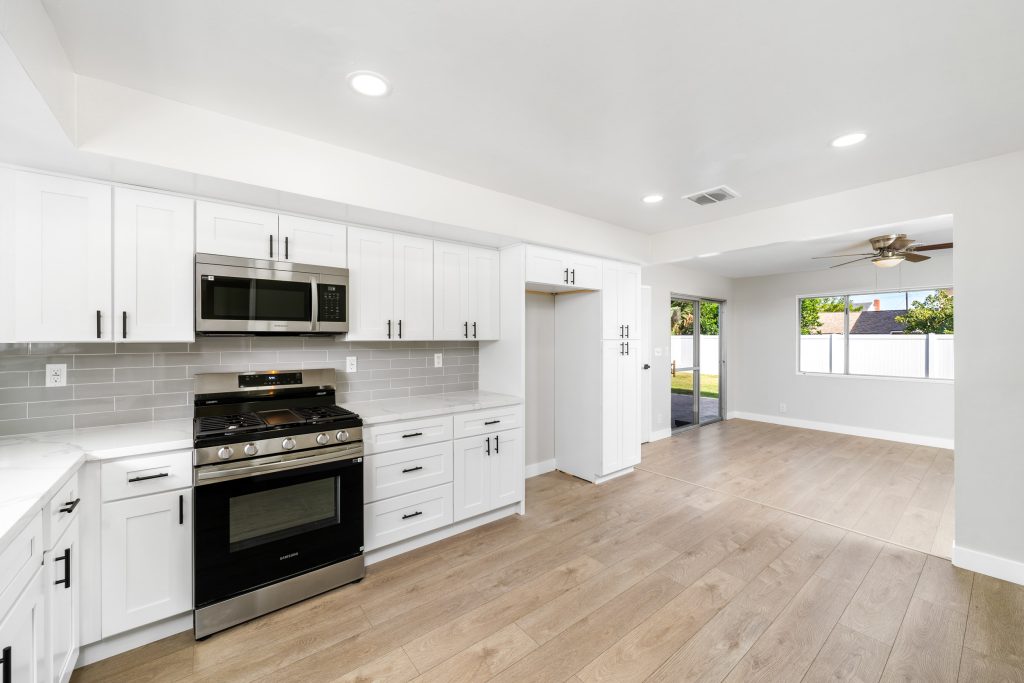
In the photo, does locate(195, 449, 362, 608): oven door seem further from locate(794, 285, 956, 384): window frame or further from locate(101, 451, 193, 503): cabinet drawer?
locate(794, 285, 956, 384): window frame

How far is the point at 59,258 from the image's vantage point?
2031 millimetres

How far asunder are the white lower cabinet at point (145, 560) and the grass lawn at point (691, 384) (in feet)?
19.9

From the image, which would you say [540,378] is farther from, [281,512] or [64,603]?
[64,603]

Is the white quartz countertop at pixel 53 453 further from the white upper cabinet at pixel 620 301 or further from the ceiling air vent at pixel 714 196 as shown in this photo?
the ceiling air vent at pixel 714 196

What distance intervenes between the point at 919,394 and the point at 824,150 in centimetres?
488

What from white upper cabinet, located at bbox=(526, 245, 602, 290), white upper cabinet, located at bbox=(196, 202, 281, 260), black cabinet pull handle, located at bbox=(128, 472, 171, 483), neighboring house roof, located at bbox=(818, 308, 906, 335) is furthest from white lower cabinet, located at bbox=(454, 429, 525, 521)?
neighboring house roof, located at bbox=(818, 308, 906, 335)

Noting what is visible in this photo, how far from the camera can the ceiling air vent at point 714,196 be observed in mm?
3338

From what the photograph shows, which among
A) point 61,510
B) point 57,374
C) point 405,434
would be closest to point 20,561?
point 61,510

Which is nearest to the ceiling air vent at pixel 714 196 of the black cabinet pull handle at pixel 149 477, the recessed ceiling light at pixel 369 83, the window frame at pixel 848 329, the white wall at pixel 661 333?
the white wall at pixel 661 333

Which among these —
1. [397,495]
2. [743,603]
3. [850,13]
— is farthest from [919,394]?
[397,495]

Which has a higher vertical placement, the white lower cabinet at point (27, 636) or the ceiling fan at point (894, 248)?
the ceiling fan at point (894, 248)

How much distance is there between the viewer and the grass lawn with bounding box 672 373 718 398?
259 inches

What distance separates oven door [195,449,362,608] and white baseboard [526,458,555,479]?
7.03ft

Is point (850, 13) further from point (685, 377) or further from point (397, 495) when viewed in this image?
point (685, 377)
